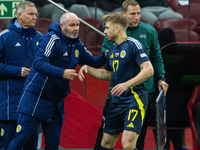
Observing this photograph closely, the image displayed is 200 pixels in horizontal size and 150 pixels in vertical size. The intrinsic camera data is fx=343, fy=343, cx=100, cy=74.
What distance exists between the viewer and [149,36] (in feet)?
11.9

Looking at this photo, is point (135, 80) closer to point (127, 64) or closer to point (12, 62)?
point (127, 64)

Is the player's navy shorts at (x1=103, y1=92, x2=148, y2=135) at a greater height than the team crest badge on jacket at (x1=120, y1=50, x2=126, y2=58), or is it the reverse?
the team crest badge on jacket at (x1=120, y1=50, x2=126, y2=58)

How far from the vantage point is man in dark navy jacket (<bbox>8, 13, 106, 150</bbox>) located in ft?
10.5

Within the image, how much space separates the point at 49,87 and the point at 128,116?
80 centimetres

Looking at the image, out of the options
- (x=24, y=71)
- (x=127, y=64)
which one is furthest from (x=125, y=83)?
(x=24, y=71)

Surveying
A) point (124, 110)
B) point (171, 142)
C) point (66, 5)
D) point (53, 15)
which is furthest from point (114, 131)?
point (66, 5)

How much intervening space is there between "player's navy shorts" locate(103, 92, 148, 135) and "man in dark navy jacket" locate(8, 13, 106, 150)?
512 millimetres

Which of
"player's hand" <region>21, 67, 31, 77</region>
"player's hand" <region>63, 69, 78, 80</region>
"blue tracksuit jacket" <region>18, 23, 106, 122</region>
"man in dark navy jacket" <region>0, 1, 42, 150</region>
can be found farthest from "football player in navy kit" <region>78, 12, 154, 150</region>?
"man in dark navy jacket" <region>0, 1, 42, 150</region>

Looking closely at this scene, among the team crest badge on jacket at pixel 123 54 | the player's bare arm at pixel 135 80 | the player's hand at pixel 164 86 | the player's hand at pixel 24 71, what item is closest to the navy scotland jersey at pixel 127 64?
the team crest badge on jacket at pixel 123 54

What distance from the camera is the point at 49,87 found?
3.27m

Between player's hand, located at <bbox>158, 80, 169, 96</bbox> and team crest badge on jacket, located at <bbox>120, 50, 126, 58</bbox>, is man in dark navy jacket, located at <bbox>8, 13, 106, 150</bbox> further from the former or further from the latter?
player's hand, located at <bbox>158, 80, 169, 96</bbox>

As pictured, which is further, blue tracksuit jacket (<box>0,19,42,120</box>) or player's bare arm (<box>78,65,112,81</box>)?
blue tracksuit jacket (<box>0,19,42,120</box>)

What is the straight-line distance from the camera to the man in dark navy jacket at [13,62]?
351 cm

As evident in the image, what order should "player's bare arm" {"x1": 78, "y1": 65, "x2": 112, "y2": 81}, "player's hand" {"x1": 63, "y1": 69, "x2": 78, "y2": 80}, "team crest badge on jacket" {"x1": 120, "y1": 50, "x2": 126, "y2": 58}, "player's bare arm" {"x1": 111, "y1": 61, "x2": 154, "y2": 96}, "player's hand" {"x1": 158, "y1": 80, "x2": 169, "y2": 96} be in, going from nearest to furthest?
"player's bare arm" {"x1": 111, "y1": 61, "x2": 154, "y2": 96} < "player's hand" {"x1": 63, "y1": 69, "x2": 78, "y2": 80} < "team crest badge on jacket" {"x1": 120, "y1": 50, "x2": 126, "y2": 58} < "player's bare arm" {"x1": 78, "y1": 65, "x2": 112, "y2": 81} < "player's hand" {"x1": 158, "y1": 80, "x2": 169, "y2": 96}
